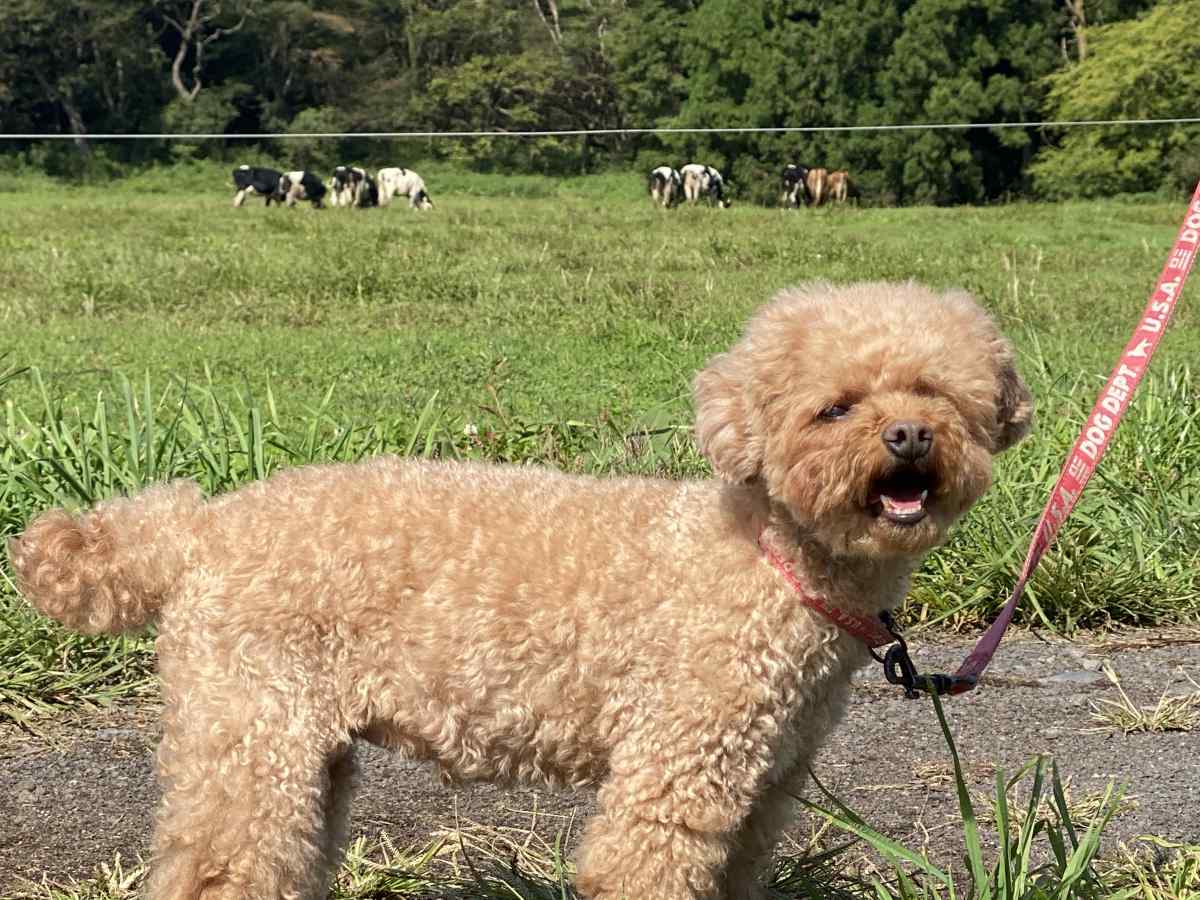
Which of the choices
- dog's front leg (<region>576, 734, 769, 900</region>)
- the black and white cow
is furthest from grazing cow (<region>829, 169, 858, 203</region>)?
dog's front leg (<region>576, 734, 769, 900</region>)

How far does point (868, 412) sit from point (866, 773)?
1.76 meters

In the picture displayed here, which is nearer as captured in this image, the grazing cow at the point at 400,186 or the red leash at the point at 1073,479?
the red leash at the point at 1073,479

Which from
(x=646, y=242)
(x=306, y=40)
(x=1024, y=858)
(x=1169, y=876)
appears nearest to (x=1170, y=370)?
(x=1169, y=876)

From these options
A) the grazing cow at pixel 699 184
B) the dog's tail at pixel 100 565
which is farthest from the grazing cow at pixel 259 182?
the dog's tail at pixel 100 565

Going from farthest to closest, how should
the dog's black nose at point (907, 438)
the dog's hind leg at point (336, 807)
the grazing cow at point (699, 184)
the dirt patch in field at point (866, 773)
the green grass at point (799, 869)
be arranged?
the grazing cow at point (699, 184) → the dirt patch in field at point (866, 773) → the green grass at point (799, 869) → the dog's hind leg at point (336, 807) → the dog's black nose at point (907, 438)

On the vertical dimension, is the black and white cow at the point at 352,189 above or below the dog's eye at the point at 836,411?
below

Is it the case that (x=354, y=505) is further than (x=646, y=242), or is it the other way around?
(x=646, y=242)

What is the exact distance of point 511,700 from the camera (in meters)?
2.99

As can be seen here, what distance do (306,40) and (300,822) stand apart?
50230mm

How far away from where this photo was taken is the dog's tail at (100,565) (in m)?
3.01

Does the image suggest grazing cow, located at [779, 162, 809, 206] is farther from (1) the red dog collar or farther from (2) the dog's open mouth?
(2) the dog's open mouth

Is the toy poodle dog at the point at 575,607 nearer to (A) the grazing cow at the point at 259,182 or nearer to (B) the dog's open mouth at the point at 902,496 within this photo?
(B) the dog's open mouth at the point at 902,496

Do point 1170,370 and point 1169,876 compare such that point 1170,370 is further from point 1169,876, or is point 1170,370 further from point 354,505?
point 354,505

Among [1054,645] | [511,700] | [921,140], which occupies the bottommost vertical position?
[921,140]
